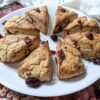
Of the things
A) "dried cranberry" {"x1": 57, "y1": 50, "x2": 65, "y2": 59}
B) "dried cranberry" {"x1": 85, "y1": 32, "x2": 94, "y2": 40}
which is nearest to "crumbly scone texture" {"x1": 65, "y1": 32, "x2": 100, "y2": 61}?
"dried cranberry" {"x1": 85, "y1": 32, "x2": 94, "y2": 40}

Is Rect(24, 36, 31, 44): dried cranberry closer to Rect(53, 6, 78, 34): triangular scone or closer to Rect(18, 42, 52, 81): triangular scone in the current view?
Rect(18, 42, 52, 81): triangular scone

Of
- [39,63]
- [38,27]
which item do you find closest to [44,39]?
[38,27]

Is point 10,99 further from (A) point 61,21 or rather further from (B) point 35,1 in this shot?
(B) point 35,1

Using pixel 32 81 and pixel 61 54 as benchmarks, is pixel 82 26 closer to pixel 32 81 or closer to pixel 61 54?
pixel 61 54

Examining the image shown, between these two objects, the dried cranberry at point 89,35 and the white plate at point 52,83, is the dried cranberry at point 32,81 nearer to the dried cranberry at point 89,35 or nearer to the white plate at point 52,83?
the white plate at point 52,83

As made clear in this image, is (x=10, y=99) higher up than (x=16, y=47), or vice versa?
(x=16, y=47)

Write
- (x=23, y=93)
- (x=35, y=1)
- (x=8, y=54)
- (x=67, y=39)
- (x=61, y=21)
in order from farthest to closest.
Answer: (x=35, y=1)
(x=61, y=21)
(x=67, y=39)
(x=8, y=54)
(x=23, y=93)

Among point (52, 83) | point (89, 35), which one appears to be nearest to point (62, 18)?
point (89, 35)
